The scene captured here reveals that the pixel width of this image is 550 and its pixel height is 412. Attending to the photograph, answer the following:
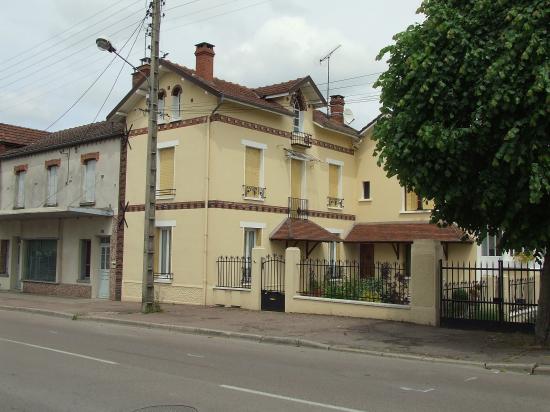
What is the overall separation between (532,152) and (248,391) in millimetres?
5999

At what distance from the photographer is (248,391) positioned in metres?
7.80

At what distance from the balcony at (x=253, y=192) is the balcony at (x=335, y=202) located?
477 cm

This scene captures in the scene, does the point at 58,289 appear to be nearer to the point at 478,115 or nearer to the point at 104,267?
the point at 104,267

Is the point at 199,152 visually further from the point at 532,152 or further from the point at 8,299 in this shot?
the point at 532,152

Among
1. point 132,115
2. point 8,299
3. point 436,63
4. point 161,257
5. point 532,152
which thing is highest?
point 132,115

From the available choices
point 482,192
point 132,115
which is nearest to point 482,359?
point 482,192

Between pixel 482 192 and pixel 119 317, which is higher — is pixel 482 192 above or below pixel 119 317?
above

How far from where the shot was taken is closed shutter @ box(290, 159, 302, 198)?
24797 mm

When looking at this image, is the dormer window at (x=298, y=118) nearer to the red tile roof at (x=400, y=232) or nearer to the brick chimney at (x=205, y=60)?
the brick chimney at (x=205, y=60)

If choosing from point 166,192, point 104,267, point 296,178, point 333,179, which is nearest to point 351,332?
point 166,192

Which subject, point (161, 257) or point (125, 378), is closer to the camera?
point (125, 378)

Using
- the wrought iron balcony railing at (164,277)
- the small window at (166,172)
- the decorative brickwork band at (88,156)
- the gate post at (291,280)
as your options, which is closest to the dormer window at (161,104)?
the small window at (166,172)

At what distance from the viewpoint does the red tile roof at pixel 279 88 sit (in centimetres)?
2394

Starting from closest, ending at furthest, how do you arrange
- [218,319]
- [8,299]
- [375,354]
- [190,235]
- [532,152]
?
[532,152]
[375,354]
[218,319]
[190,235]
[8,299]
